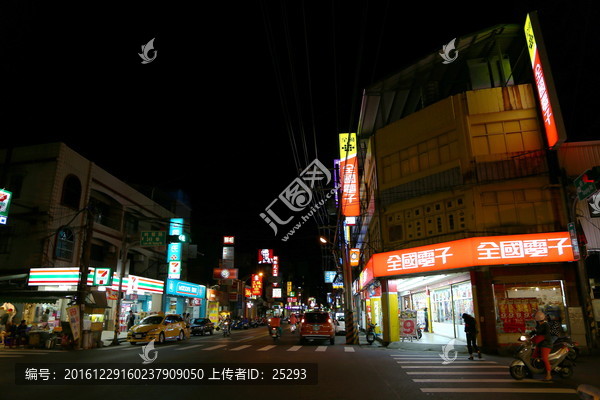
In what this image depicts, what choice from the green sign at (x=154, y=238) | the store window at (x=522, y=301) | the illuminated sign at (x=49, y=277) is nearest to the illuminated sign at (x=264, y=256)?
the green sign at (x=154, y=238)

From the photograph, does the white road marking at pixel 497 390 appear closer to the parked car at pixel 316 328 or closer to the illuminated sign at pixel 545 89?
the illuminated sign at pixel 545 89

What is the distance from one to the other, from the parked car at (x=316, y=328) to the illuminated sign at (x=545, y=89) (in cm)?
1350

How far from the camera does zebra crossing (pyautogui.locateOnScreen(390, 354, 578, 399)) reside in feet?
27.2

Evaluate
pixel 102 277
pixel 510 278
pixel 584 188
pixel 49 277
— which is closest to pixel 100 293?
pixel 102 277

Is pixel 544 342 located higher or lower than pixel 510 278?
lower

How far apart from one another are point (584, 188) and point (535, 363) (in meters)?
7.77

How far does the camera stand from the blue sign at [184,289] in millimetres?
36894

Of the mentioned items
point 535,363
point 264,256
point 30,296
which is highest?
point 264,256

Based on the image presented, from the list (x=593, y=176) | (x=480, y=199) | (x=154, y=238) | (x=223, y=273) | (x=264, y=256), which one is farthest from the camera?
(x=264, y=256)

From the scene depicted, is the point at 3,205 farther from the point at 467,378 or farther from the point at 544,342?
the point at 544,342

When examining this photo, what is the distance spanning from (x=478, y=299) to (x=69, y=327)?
1892 centimetres

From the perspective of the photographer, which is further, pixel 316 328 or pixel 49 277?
pixel 49 277

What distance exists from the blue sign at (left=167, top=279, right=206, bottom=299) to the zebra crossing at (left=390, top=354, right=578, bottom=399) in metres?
28.2

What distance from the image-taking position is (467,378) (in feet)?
32.2
